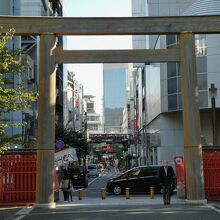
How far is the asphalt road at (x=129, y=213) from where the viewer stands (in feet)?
56.1

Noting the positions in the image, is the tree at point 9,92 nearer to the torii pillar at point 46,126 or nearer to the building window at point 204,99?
the torii pillar at point 46,126

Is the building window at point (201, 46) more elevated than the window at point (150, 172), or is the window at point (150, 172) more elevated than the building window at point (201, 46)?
the building window at point (201, 46)

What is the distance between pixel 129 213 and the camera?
18.5 m

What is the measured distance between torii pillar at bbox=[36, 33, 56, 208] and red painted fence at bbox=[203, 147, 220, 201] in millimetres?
6850

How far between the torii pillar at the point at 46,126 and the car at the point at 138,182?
1062 centimetres

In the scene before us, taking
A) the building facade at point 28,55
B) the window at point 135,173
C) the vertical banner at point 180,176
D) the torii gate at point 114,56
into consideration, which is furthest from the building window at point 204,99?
the torii gate at point 114,56

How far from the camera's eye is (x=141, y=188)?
104 ft

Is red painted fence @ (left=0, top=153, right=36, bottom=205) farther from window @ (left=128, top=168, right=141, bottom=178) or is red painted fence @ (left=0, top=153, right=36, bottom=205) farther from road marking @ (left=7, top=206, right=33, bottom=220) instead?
window @ (left=128, top=168, right=141, bottom=178)

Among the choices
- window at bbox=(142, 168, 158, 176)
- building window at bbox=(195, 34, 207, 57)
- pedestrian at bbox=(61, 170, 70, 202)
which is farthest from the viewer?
building window at bbox=(195, 34, 207, 57)

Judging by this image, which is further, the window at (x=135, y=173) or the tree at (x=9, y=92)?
the window at (x=135, y=173)

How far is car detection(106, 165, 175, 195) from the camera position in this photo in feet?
104

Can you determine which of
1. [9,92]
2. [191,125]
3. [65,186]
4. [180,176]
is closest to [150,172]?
[180,176]

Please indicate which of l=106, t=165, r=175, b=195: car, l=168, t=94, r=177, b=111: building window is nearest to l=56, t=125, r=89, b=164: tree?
l=168, t=94, r=177, b=111: building window

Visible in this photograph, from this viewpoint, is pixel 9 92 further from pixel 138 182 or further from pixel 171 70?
pixel 171 70
